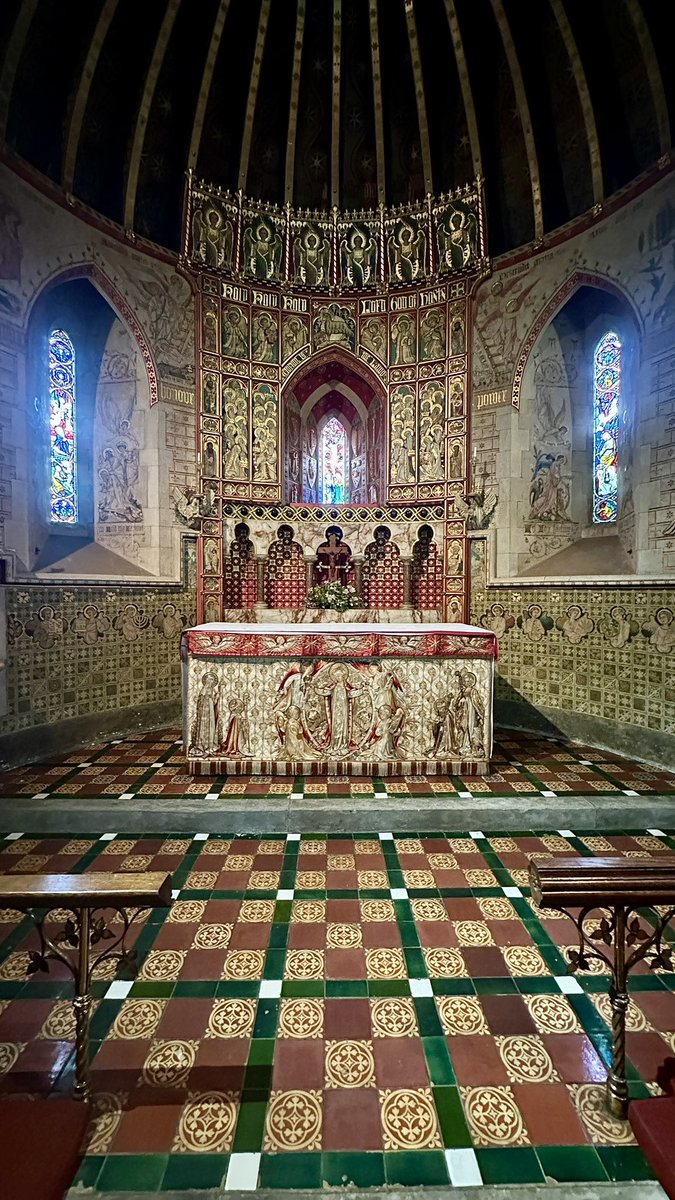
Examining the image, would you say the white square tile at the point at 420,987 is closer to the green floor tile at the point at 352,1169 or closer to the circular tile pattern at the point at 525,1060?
the circular tile pattern at the point at 525,1060

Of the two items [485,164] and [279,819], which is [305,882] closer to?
[279,819]

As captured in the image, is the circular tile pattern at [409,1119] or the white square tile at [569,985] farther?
the white square tile at [569,985]

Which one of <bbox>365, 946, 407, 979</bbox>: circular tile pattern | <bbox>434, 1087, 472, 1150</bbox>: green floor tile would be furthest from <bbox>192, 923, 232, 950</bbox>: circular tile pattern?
<bbox>434, 1087, 472, 1150</bbox>: green floor tile

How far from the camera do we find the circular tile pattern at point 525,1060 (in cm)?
290

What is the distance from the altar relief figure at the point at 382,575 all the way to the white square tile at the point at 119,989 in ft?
23.5

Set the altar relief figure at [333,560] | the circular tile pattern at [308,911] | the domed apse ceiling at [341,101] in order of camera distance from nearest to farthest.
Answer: the circular tile pattern at [308,911] → the domed apse ceiling at [341,101] → the altar relief figure at [333,560]

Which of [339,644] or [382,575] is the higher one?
[382,575]

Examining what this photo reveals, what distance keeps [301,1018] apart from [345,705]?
12.4ft

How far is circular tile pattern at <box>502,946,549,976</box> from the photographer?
370 cm

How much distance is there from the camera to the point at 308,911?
432cm

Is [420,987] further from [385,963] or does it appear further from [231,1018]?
[231,1018]

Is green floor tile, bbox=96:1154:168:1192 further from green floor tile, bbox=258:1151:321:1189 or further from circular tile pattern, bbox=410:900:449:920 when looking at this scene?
circular tile pattern, bbox=410:900:449:920

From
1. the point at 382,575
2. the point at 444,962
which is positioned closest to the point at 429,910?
the point at 444,962

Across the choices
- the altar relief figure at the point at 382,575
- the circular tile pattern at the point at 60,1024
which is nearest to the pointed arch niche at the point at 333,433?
the altar relief figure at the point at 382,575
